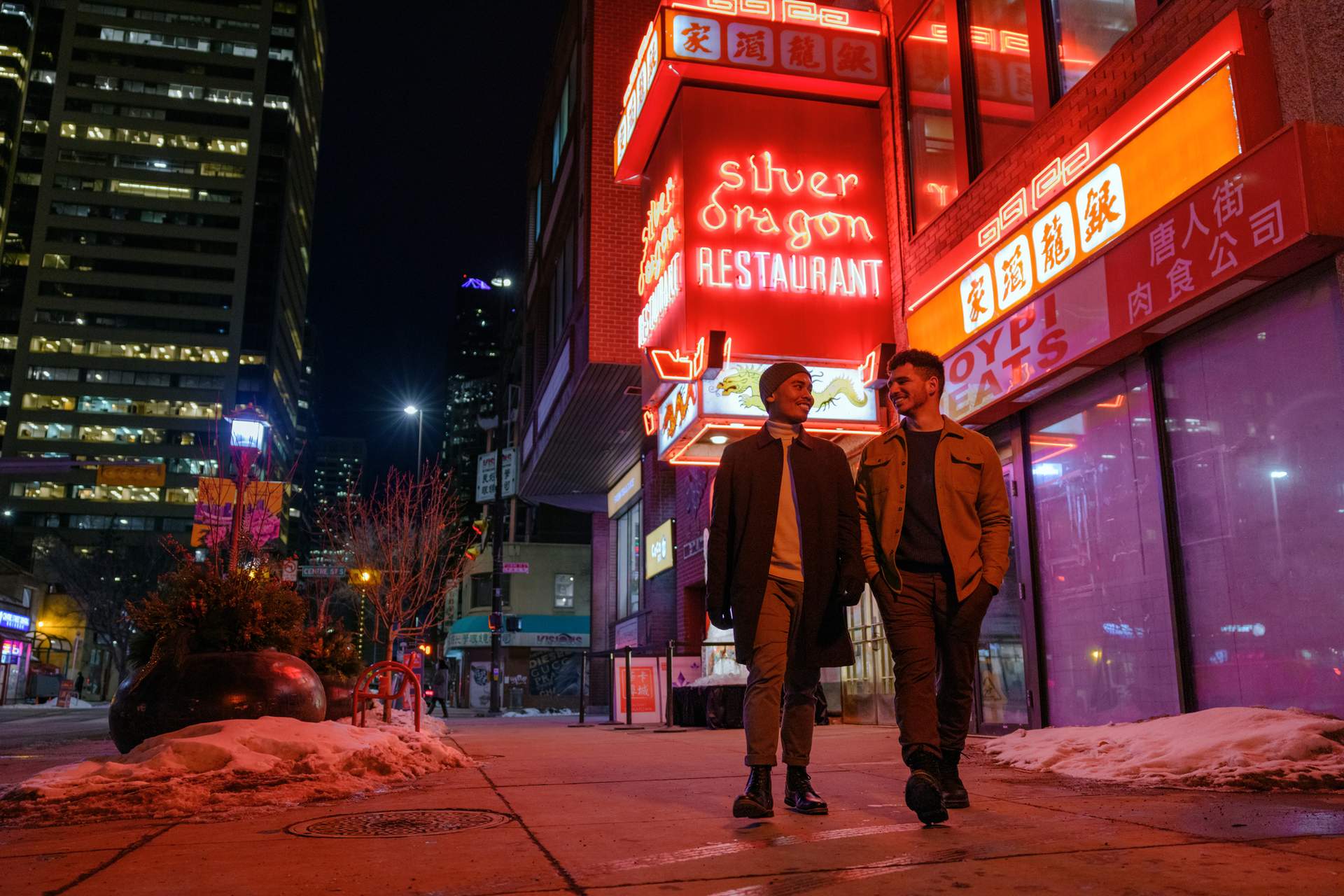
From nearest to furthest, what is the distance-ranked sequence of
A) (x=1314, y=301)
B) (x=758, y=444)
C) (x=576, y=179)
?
(x=758, y=444) → (x=1314, y=301) → (x=576, y=179)

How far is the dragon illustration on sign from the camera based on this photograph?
1257 centimetres

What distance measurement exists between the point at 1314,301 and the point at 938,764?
4.27 meters

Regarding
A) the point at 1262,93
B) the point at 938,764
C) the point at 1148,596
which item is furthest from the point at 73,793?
the point at 1262,93

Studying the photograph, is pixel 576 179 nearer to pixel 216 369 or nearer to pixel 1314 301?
pixel 1314 301

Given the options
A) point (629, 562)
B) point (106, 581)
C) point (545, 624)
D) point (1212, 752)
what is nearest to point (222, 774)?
point (1212, 752)

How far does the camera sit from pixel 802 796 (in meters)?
4.18

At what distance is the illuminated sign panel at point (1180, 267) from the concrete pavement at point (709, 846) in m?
3.43

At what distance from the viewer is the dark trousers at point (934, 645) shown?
13.6ft

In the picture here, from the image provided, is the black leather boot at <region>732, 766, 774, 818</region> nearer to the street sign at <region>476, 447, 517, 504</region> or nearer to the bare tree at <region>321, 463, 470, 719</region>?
the bare tree at <region>321, 463, 470, 719</region>

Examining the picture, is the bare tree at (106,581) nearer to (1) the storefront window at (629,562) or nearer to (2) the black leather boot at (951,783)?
(1) the storefront window at (629,562)

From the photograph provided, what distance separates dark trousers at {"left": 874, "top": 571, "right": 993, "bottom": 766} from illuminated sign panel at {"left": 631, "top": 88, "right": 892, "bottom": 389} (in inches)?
340

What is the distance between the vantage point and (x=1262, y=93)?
6520 mm

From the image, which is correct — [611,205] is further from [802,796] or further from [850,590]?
[802,796]

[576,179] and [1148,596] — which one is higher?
[576,179]
